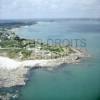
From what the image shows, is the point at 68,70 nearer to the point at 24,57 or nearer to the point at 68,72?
the point at 68,72

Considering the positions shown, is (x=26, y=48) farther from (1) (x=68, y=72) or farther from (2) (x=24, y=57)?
(1) (x=68, y=72)

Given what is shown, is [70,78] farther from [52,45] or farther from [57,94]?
[52,45]

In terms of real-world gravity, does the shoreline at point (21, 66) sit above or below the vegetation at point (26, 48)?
below

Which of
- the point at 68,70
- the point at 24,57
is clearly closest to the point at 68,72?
the point at 68,70

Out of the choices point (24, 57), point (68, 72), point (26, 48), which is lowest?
point (68, 72)

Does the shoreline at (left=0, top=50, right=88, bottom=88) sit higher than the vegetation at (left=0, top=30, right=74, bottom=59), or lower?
lower

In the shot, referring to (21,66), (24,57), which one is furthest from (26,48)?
(21,66)

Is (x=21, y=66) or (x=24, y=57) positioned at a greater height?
(x=24, y=57)
